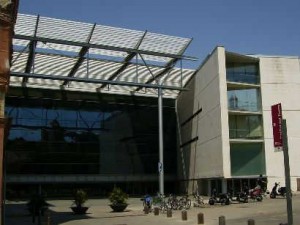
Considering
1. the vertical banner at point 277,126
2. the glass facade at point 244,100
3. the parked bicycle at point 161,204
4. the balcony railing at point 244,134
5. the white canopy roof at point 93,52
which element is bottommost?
the parked bicycle at point 161,204

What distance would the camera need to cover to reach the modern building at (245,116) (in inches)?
1601

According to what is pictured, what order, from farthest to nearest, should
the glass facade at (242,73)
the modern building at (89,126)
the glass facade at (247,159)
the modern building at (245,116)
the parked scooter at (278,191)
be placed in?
the modern building at (89,126) → the glass facade at (242,73) → the glass facade at (247,159) → the modern building at (245,116) → the parked scooter at (278,191)

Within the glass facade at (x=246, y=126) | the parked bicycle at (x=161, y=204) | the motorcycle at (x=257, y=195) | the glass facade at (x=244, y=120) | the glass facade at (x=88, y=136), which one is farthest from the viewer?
the glass facade at (x=88, y=136)

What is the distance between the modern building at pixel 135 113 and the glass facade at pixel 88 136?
126mm

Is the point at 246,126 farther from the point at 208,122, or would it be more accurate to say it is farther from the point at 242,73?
the point at 242,73

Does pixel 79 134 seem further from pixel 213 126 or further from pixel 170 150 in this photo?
pixel 213 126

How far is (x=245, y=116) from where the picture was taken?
1682 inches

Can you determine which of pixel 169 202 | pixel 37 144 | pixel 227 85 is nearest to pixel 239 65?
pixel 227 85

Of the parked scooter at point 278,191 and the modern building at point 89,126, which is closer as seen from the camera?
the parked scooter at point 278,191

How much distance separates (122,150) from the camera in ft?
193

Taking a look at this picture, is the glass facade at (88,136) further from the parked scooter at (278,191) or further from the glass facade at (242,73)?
the parked scooter at (278,191)

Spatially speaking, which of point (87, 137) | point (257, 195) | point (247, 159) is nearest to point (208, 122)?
point (247, 159)

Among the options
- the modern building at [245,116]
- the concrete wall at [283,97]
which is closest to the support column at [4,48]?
the modern building at [245,116]

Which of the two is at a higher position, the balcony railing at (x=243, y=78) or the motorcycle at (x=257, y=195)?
the balcony railing at (x=243, y=78)
